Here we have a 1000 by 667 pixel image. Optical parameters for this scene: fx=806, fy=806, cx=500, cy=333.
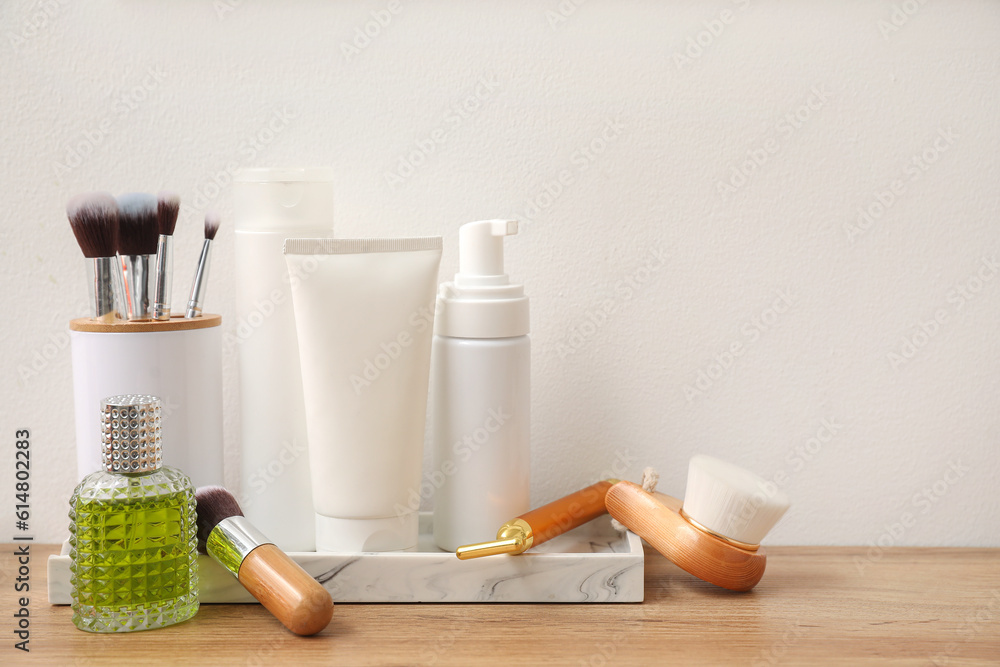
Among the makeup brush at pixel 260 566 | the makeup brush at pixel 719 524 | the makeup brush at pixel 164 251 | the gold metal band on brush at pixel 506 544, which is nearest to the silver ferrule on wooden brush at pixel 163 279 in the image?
the makeup brush at pixel 164 251

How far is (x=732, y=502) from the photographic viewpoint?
20.0 inches

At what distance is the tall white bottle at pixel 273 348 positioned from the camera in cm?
56

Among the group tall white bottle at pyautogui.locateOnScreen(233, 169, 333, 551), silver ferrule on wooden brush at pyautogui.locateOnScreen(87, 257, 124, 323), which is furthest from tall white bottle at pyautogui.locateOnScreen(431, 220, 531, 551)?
silver ferrule on wooden brush at pyautogui.locateOnScreen(87, 257, 124, 323)

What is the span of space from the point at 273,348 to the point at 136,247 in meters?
0.11

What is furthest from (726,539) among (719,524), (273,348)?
(273,348)

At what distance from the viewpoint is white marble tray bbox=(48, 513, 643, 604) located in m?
0.53

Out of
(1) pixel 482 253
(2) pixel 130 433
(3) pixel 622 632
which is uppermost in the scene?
(1) pixel 482 253

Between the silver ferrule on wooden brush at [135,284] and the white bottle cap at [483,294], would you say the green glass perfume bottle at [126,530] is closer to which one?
the silver ferrule on wooden brush at [135,284]

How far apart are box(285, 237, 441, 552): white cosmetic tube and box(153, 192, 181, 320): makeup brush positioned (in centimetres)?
10

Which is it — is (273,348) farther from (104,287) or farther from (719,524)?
(719,524)

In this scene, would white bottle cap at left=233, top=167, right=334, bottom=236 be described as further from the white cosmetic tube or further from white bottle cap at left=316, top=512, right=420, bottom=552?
white bottle cap at left=316, top=512, right=420, bottom=552

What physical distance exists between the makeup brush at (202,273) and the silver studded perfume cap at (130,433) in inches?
4.3

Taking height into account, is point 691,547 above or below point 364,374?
below

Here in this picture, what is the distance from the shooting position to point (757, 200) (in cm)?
66
